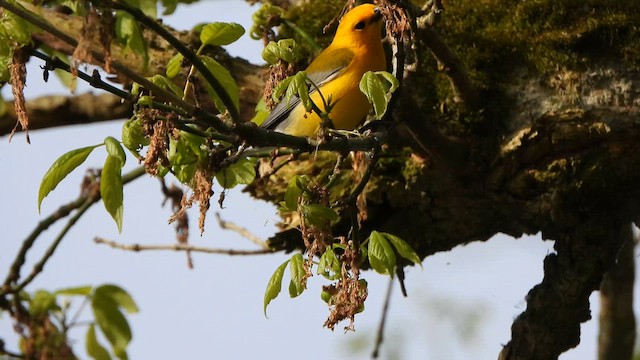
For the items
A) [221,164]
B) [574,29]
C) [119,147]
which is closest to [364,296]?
[221,164]

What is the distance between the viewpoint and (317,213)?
86.4 inches

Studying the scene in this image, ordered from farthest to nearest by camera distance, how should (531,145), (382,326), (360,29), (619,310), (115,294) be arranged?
(382,326) → (619,310) → (360,29) → (531,145) → (115,294)

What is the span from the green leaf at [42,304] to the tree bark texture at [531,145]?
3.44 ft

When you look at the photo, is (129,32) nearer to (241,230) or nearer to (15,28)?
(15,28)

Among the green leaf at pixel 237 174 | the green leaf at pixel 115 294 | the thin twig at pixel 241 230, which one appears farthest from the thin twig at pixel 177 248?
the green leaf at pixel 237 174

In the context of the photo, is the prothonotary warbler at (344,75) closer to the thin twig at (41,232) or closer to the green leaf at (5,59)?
the thin twig at (41,232)

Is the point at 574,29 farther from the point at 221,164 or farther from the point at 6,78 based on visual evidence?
the point at 6,78

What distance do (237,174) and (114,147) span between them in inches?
15.8

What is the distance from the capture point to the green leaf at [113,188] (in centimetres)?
215

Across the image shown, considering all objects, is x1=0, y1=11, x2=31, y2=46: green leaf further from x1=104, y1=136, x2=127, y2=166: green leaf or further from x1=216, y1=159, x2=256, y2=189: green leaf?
x1=216, y1=159, x2=256, y2=189: green leaf

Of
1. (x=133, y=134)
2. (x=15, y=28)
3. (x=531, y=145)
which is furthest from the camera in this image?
(x=531, y=145)

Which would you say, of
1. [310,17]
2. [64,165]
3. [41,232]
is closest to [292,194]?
[64,165]

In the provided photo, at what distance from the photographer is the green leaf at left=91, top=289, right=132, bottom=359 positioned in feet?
10.5

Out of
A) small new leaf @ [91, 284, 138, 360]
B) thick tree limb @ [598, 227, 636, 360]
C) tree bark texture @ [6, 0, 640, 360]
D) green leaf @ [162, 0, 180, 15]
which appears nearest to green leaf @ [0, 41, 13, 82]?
small new leaf @ [91, 284, 138, 360]
